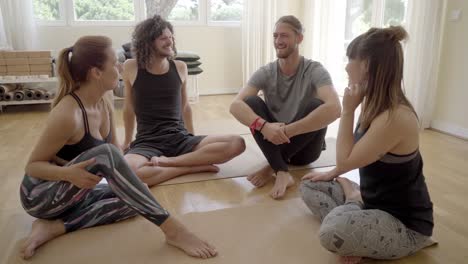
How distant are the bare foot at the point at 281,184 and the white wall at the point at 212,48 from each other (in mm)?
3430

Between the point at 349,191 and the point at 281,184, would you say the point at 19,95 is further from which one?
the point at 349,191

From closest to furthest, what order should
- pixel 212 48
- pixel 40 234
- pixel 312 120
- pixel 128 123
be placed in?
pixel 40 234 < pixel 312 120 < pixel 128 123 < pixel 212 48

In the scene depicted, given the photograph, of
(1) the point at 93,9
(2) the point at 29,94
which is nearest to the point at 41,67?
(2) the point at 29,94

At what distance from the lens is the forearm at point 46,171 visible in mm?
1407

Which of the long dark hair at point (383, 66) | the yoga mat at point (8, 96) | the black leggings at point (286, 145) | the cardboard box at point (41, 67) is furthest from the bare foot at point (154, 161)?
the yoga mat at point (8, 96)

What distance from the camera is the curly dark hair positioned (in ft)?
7.11

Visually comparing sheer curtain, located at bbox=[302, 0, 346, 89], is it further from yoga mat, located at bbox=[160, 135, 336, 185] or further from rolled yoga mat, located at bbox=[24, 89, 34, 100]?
rolled yoga mat, located at bbox=[24, 89, 34, 100]

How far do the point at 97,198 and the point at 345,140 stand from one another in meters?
1.07

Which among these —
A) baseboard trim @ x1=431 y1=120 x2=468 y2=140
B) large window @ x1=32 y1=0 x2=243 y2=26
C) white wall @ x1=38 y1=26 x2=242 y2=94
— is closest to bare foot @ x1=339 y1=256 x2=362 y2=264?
baseboard trim @ x1=431 y1=120 x2=468 y2=140

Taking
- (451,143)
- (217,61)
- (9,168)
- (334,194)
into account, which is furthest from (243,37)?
(334,194)

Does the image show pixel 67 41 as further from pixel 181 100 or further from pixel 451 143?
pixel 451 143

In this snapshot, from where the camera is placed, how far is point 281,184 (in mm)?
1999

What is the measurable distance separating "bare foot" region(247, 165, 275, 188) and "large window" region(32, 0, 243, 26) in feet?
11.2

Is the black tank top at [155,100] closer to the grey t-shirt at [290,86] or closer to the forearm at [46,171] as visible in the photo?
the grey t-shirt at [290,86]
